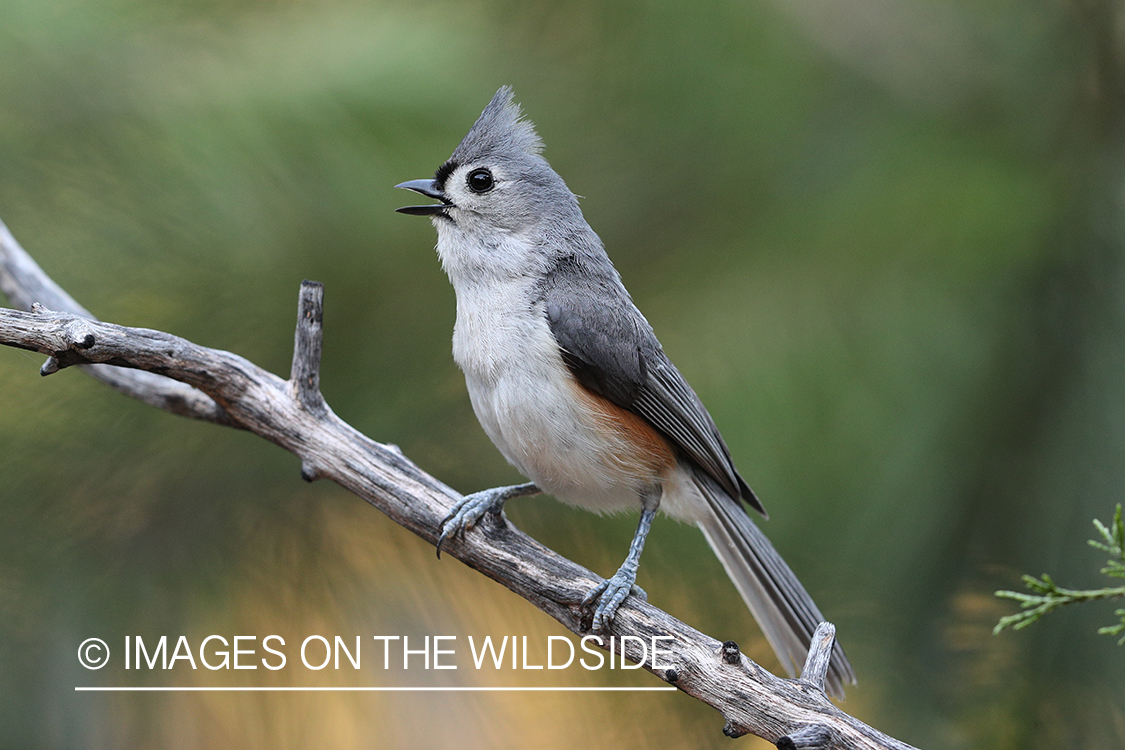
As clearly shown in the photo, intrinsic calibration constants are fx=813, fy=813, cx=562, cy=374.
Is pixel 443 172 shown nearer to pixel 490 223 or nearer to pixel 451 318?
pixel 490 223

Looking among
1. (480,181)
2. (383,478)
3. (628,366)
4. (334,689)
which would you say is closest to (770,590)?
(628,366)

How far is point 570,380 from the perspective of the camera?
1488 mm

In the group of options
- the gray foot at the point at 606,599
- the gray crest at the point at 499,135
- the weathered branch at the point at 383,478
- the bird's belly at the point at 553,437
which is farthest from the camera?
the gray crest at the point at 499,135

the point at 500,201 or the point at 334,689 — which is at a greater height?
the point at 500,201

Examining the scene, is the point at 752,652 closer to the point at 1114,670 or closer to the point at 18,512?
the point at 1114,670

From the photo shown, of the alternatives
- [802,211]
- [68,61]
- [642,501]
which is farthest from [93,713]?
[802,211]

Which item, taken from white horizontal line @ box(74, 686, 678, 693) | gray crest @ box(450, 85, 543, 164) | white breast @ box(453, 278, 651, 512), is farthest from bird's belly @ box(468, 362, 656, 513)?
gray crest @ box(450, 85, 543, 164)

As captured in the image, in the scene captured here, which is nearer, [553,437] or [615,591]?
[615,591]

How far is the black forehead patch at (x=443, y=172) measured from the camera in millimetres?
1610

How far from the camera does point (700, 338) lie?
1.56 meters

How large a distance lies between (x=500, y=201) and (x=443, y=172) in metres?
0.14

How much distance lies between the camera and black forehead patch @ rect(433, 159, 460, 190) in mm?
1610

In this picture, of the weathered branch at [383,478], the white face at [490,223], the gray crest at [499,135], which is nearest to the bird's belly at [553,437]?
the weathered branch at [383,478]

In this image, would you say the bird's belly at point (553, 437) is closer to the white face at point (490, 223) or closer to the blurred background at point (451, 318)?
the blurred background at point (451, 318)
